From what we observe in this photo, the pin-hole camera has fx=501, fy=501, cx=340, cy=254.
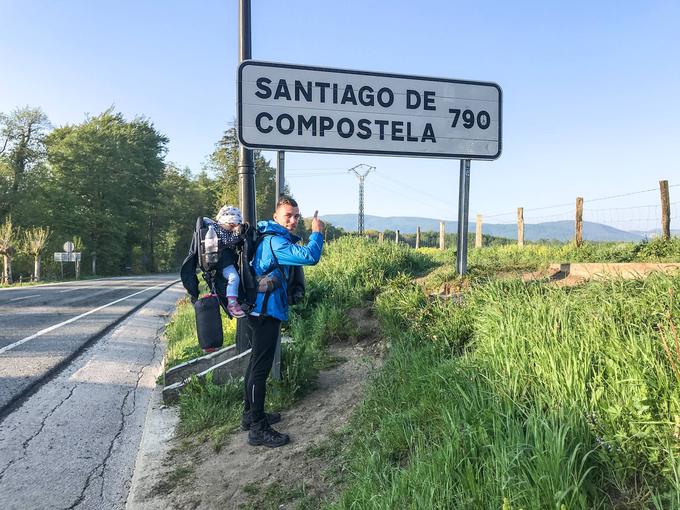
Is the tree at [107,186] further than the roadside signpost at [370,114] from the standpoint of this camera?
Yes

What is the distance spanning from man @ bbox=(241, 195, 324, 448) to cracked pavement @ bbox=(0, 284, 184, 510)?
974 mm

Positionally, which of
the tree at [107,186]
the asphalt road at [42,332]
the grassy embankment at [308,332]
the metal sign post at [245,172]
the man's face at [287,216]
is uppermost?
the tree at [107,186]

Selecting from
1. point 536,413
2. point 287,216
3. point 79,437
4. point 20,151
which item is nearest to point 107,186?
point 20,151

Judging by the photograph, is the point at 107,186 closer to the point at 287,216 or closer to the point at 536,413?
the point at 287,216

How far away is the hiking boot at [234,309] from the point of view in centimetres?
372

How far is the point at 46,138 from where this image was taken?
45531mm

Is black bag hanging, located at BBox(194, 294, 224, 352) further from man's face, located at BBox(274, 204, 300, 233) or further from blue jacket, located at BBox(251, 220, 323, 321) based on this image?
man's face, located at BBox(274, 204, 300, 233)

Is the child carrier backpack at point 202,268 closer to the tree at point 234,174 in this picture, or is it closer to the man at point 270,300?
the man at point 270,300

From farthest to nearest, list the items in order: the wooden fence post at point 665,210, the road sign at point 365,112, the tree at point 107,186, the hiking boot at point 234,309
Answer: the tree at point 107,186, the wooden fence post at point 665,210, the road sign at point 365,112, the hiking boot at point 234,309

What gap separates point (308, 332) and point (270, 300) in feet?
8.17

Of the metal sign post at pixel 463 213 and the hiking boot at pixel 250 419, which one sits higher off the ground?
the metal sign post at pixel 463 213

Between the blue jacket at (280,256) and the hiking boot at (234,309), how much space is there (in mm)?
127

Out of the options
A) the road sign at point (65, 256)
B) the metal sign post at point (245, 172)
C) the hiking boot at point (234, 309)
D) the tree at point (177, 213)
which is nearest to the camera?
the hiking boot at point (234, 309)

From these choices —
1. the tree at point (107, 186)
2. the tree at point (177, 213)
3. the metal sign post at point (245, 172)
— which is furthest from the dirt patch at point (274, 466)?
the tree at point (177, 213)
